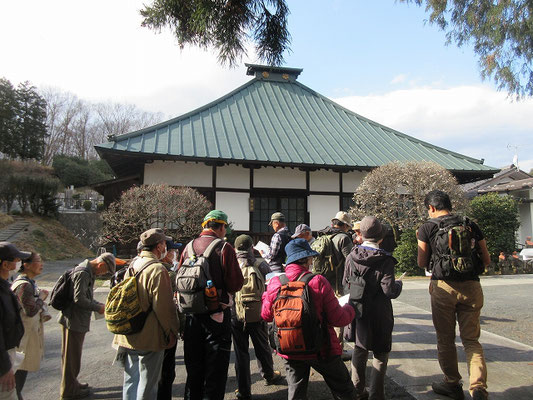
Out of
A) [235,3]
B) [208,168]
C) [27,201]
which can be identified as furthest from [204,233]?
[27,201]

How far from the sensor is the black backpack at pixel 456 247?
3.21 meters

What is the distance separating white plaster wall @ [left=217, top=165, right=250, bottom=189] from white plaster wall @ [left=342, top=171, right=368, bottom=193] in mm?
3514

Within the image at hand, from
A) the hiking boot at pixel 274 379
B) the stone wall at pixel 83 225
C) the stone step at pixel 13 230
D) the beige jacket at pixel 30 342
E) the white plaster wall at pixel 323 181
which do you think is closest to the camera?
the beige jacket at pixel 30 342

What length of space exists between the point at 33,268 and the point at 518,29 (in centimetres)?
671

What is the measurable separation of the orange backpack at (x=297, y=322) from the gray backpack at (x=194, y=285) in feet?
2.09

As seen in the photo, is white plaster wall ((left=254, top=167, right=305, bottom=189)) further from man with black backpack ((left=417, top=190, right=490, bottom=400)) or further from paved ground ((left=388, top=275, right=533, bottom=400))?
man with black backpack ((left=417, top=190, right=490, bottom=400))

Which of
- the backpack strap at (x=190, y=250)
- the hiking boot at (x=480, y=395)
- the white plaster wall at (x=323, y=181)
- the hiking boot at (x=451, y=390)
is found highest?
the white plaster wall at (x=323, y=181)

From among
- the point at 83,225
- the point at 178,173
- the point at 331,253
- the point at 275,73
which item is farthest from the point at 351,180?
the point at 83,225

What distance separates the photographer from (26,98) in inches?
1088

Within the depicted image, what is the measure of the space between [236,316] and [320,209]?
30.2ft

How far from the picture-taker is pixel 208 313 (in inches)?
117

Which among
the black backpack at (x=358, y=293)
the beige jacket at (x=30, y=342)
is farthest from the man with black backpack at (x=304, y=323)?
the beige jacket at (x=30, y=342)

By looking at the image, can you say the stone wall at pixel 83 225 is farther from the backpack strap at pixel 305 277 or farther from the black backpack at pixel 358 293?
the backpack strap at pixel 305 277

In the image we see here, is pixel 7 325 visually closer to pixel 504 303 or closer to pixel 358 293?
pixel 358 293
